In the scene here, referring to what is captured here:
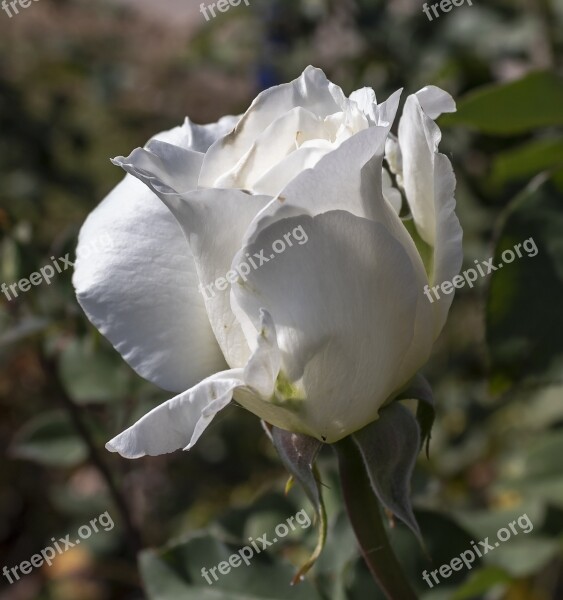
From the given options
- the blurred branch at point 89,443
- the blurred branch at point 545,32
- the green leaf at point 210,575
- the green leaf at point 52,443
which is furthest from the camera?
the blurred branch at point 545,32

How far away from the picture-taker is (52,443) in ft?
3.47

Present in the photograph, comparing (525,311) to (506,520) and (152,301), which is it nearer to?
(506,520)

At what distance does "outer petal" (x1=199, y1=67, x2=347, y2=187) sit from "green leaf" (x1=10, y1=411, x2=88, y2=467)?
0.64 meters

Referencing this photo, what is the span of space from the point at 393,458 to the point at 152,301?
0.49 feet

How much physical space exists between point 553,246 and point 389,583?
1.21 ft

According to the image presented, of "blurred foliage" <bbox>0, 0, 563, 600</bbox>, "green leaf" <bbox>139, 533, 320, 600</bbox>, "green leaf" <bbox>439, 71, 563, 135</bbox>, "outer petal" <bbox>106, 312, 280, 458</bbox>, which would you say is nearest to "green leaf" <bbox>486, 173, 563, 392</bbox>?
"blurred foliage" <bbox>0, 0, 563, 600</bbox>

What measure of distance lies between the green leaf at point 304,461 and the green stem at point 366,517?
2 centimetres

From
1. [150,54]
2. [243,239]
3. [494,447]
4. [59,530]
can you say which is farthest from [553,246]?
[150,54]

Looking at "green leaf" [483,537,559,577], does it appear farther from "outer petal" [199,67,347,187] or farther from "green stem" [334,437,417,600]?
"outer petal" [199,67,347,187]

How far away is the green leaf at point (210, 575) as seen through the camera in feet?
2.18

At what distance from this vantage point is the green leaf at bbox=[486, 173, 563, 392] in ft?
2.42

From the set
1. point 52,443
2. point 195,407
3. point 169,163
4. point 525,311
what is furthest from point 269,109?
point 52,443

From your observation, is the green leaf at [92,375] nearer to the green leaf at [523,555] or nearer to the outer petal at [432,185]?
the green leaf at [523,555]

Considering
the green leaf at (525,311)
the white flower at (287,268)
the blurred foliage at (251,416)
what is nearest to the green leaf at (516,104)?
the blurred foliage at (251,416)
